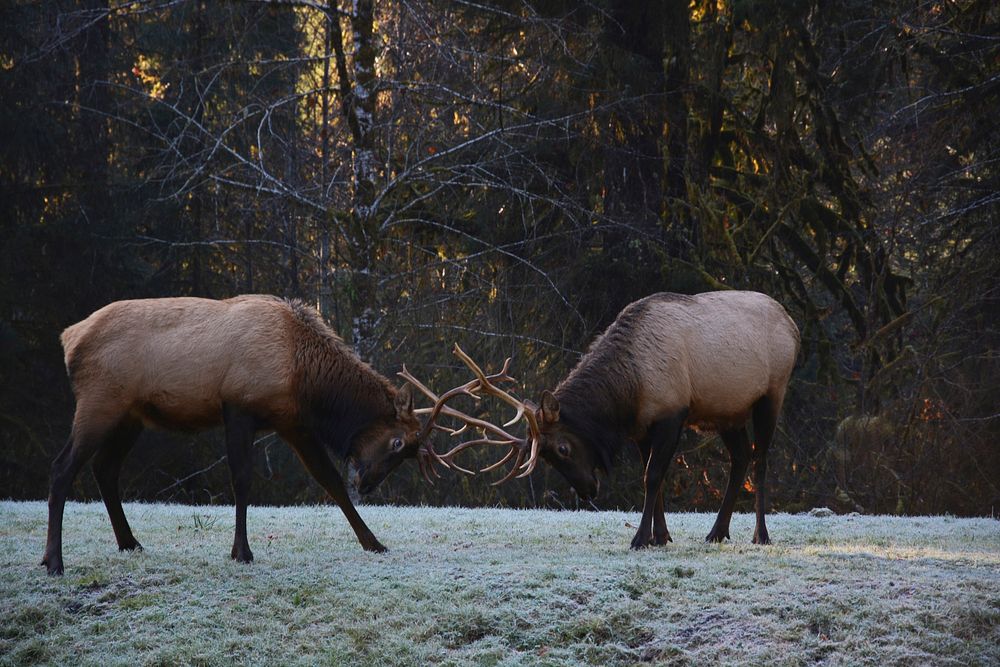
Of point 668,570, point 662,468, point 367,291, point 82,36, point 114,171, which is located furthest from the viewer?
point 114,171

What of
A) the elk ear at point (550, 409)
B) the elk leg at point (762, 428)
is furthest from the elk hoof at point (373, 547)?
the elk leg at point (762, 428)

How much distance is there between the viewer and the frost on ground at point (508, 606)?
695 cm

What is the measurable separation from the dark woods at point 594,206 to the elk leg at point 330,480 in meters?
6.60

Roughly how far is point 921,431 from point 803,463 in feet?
6.09

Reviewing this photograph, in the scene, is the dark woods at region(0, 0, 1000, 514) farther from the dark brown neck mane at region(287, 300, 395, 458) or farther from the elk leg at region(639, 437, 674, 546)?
the dark brown neck mane at region(287, 300, 395, 458)

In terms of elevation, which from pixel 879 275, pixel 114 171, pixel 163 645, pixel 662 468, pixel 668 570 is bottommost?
pixel 163 645

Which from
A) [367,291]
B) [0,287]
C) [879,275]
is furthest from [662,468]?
[0,287]

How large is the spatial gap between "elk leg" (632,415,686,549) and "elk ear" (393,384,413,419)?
191 cm

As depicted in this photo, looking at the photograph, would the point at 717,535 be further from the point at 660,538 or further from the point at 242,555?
the point at 242,555

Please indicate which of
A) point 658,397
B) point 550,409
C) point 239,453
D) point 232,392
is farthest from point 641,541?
point 232,392

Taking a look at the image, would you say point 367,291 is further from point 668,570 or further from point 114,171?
point 668,570

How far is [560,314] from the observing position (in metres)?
17.2

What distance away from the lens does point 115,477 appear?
9.14 metres

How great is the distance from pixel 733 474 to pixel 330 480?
3.40m
